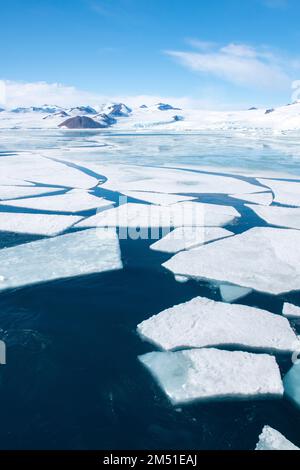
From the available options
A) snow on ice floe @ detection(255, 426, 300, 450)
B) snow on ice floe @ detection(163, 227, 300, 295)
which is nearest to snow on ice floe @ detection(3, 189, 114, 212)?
snow on ice floe @ detection(163, 227, 300, 295)

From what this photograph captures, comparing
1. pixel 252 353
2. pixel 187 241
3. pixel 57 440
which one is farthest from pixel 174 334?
pixel 187 241

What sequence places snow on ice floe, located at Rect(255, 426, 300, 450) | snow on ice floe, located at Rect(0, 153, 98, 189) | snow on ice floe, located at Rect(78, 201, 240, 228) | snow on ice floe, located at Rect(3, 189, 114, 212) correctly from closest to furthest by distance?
snow on ice floe, located at Rect(255, 426, 300, 450) < snow on ice floe, located at Rect(78, 201, 240, 228) < snow on ice floe, located at Rect(3, 189, 114, 212) < snow on ice floe, located at Rect(0, 153, 98, 189)

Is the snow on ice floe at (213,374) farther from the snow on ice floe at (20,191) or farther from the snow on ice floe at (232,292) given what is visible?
the snow on ice floe at (20,191)

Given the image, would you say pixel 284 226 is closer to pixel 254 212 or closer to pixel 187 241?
pixel 254 212

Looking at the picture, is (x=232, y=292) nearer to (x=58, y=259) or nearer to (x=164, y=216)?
(x=58, y=259)

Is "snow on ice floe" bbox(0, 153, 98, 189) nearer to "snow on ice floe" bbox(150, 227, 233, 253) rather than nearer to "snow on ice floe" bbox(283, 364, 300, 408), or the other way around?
"snow on ice floe" bbox(150, 227, 233, 253)
